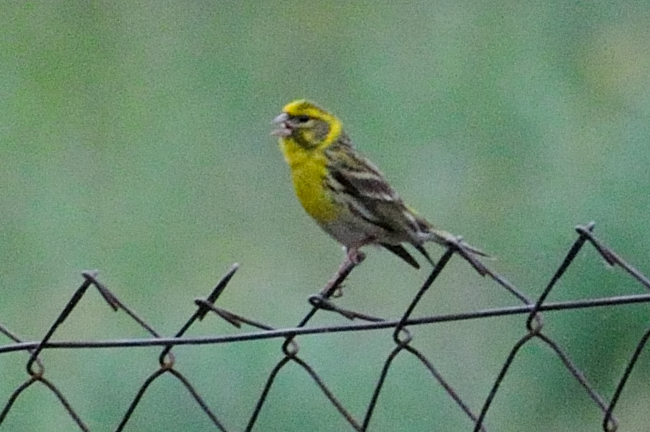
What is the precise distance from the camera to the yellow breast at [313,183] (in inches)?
97.5

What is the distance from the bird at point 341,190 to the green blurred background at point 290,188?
0.29m

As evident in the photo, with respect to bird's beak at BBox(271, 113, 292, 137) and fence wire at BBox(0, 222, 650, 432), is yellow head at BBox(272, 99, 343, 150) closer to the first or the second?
bird's beak at BBox(271, 113, 292, 137)

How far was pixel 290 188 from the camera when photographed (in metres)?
3.37

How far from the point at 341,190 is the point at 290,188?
884 millimetres

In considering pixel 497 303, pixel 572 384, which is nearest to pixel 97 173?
pixel 497 303

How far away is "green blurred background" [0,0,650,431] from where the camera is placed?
263cm

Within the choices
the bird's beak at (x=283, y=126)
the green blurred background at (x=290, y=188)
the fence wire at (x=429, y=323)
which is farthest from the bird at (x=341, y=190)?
the fence wire at (x=429, y=323)

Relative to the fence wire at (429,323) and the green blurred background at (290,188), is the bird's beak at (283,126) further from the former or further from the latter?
the fence wire at (429,323)

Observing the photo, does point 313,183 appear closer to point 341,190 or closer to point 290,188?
point 341,190

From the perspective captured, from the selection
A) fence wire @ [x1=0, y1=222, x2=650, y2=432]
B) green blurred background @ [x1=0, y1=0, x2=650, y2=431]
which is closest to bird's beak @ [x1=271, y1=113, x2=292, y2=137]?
green blurred background @ [x1=0, y1=0, x2=650, y2=431]

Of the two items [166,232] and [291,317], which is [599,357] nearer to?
[291,317]

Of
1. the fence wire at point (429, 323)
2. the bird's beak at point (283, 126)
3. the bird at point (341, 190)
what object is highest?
the bird's beak at point (283, 126)

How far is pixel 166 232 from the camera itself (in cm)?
341

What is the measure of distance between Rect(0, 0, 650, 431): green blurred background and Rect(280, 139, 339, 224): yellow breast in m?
0.28
